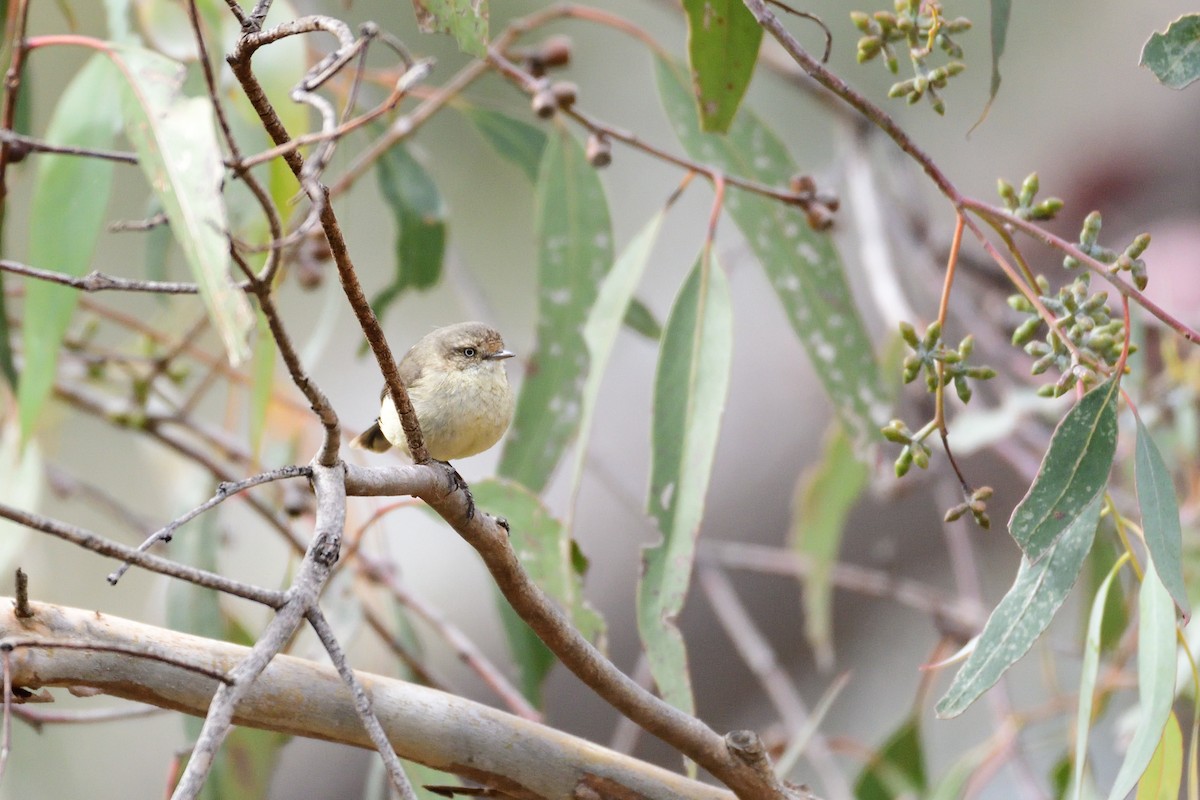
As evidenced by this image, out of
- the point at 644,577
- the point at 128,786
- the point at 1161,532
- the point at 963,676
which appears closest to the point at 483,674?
the point at 644,577

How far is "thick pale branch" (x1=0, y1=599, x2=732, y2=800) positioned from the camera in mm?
1229

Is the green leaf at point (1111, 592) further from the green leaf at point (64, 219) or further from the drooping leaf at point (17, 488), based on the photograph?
the drooping leaf at point (17, 488)

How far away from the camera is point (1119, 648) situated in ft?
9.37

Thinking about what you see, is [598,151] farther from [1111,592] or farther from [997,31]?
[1111,592]

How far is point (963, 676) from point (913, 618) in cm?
342

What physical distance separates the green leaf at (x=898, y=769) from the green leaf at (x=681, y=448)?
129cm

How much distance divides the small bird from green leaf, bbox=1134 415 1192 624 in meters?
1.00

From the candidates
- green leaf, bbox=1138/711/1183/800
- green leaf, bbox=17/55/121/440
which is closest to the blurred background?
green leaf, bbox=17/55/121/440

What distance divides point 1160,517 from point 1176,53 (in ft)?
1.76

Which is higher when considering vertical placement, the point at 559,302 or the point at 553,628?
the point at 559,302

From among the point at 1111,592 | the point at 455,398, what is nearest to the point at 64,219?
the point at 455,398

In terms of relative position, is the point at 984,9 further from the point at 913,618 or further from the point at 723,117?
the point at 723,117

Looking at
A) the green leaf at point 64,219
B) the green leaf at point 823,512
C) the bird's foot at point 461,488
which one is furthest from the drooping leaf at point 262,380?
the green leaf at point 823,512

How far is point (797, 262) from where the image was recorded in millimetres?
2432
